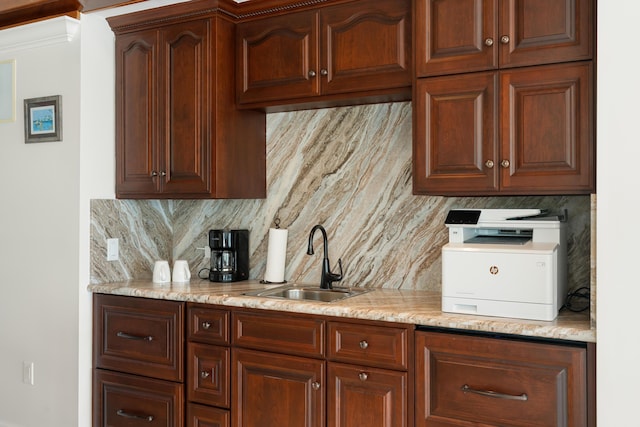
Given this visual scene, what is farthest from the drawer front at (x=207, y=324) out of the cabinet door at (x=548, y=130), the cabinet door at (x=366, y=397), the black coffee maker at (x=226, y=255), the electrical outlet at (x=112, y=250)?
the cabinet door at (x=548, y=130)

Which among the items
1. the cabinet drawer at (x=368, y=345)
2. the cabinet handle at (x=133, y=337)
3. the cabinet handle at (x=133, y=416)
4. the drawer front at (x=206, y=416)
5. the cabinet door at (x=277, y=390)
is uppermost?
the cabinet drawer at (x=368, y=345)

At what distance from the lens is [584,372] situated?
2.16 m

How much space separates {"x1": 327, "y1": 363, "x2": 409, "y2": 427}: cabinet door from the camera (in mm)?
2482

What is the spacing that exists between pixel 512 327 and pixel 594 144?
0.74 metres

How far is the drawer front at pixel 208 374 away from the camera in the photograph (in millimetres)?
2898

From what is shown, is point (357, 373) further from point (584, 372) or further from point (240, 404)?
point (584, 372)

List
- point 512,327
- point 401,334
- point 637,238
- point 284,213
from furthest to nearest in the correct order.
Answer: point 284,213 → point 401,334 → point 512,327 → point 637,238

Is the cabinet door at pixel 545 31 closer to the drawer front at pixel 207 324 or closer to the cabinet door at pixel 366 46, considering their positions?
the cabinet door at pixel 366 46

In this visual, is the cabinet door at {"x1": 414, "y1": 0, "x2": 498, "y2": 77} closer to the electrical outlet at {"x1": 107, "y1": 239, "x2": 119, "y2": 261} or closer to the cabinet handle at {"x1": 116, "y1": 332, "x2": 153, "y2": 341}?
the cabinet handle at {"x1": 116, "y1": 332, "x2": 153, "y2": 341}

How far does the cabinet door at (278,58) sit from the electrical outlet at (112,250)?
43.2 inches

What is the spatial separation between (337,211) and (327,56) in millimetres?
827

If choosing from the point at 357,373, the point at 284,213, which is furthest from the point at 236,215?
the point at 357,373

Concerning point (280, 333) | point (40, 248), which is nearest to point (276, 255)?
point (280, 333)

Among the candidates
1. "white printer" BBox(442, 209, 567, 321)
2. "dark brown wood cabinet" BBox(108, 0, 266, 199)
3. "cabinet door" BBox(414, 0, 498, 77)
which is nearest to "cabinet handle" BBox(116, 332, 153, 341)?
"dark brown wood cabinet" BBox(108, 0, 266, 199)
